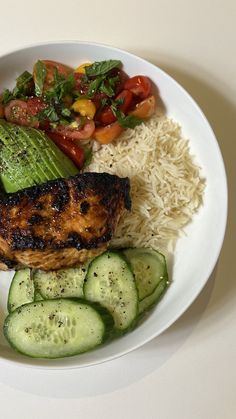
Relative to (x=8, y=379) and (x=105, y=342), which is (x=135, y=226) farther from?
(x=8, y=379)

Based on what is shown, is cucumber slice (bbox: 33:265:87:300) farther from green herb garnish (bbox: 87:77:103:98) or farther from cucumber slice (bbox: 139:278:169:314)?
green herb garnish (bbox: 87:77:103:98)

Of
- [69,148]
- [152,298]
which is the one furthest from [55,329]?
[69,148]

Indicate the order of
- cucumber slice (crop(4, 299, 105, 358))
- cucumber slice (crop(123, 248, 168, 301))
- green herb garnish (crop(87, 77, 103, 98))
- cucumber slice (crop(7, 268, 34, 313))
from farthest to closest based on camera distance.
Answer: green herb garnish (crop(87, 77, 103, 98)), cucumber slice (crop(7, 268, 34, 313)), cucumber slice (crop(123, 248, 168, 301)), cucumber slice (crop(4, 299, 105, 358))

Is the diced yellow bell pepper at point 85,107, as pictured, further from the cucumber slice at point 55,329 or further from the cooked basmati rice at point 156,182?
the cucumber slice at point 55,329

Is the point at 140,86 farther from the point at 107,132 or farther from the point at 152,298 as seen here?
the point at 152,298

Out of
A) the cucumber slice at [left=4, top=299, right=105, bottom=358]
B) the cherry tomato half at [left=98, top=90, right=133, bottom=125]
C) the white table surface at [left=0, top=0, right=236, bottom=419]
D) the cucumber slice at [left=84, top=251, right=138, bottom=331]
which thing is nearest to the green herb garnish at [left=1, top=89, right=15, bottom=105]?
the cherry tomato half at [left=98, top=90, right=133, bottom=125]
